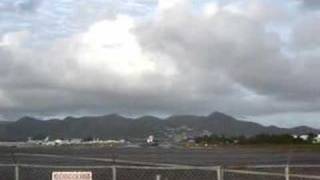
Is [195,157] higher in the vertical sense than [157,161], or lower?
higher

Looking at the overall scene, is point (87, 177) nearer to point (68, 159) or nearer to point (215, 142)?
point (68, 159)

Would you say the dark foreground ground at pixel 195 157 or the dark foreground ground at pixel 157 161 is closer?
the dark foreground ground at pixel 157 161

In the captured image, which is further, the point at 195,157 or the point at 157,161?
the point at 195,157

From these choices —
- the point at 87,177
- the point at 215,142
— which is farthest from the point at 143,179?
the point at 215,142

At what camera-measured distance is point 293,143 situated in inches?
5999

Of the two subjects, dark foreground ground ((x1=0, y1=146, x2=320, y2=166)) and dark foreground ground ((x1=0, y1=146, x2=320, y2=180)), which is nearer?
dark foreground ground ((x1=0, y1=146, x2=320, y2=180))

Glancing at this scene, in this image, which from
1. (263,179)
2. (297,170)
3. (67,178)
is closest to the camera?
(67,178)

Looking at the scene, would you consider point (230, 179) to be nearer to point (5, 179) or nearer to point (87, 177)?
point (5, 179)

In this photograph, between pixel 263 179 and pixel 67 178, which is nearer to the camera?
pixel 67 178

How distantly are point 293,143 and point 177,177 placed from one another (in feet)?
388

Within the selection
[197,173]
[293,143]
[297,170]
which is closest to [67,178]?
[197,173]

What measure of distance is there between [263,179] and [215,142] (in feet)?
509

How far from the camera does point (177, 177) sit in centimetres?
3703

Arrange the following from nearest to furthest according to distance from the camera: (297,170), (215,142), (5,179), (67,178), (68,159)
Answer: (67,178) < (5,179) < (297,170) < (68,159) < (215,142)
